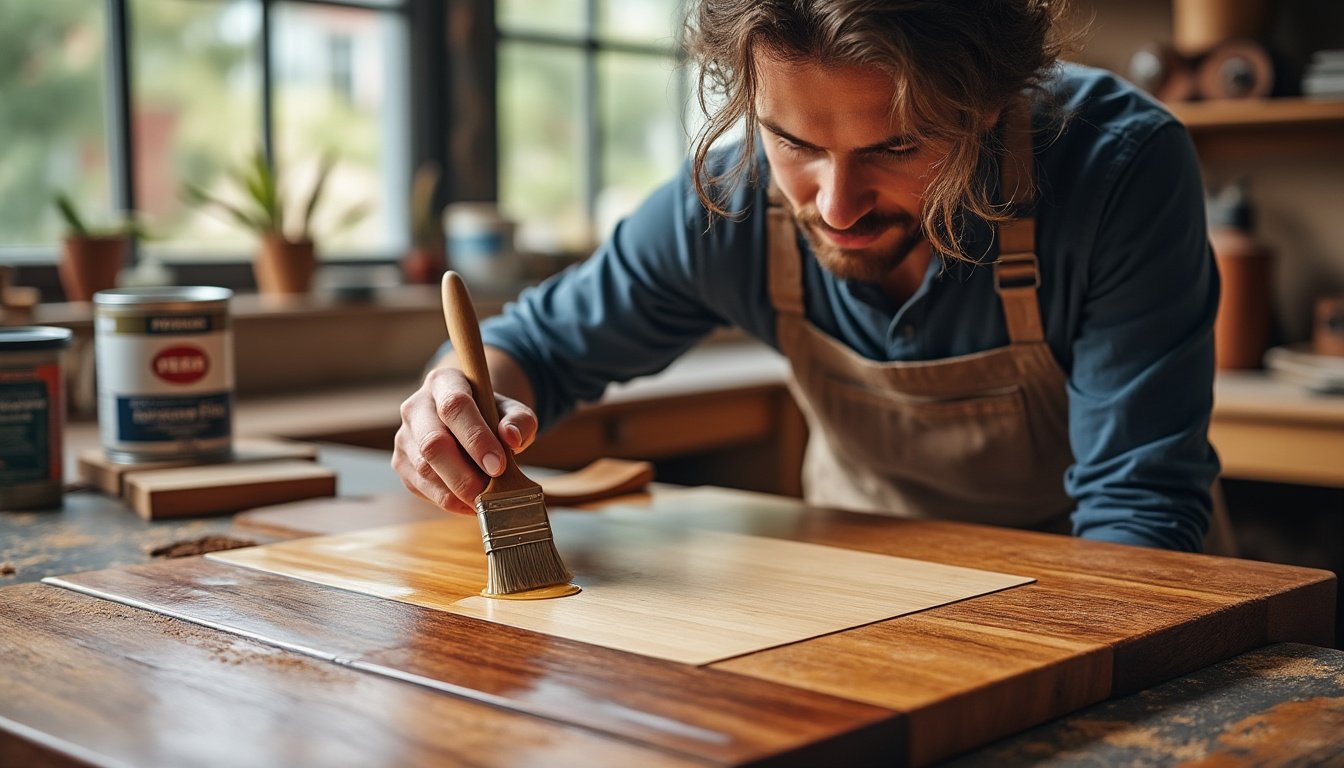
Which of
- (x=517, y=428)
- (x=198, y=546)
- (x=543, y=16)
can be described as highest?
(x=543, y=16)

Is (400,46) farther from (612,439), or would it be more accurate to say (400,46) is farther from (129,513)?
(129,513)

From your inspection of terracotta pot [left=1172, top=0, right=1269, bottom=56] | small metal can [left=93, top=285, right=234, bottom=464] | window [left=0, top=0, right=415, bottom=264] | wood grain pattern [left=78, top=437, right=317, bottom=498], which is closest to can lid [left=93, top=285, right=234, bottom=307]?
small metal can [left=93, top=285, right=234, bottom=464]

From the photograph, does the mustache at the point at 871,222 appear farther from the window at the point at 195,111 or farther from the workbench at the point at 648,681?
the window at the point at 195,111

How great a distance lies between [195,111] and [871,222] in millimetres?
1895

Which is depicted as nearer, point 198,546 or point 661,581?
point 661,581

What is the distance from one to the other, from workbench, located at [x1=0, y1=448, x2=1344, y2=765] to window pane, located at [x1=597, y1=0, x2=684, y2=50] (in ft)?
8.85

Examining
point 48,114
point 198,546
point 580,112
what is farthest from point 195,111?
point 198,546

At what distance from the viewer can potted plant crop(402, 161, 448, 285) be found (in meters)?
3.01

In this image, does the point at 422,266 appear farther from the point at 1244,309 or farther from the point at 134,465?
the point at 1244,309

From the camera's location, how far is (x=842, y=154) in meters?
1.19

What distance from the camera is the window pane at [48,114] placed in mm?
2508

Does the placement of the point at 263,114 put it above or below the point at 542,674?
above

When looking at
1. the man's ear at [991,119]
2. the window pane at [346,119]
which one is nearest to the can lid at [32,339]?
the man's ear at [991,119]

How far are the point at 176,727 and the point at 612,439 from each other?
1.82 meters
